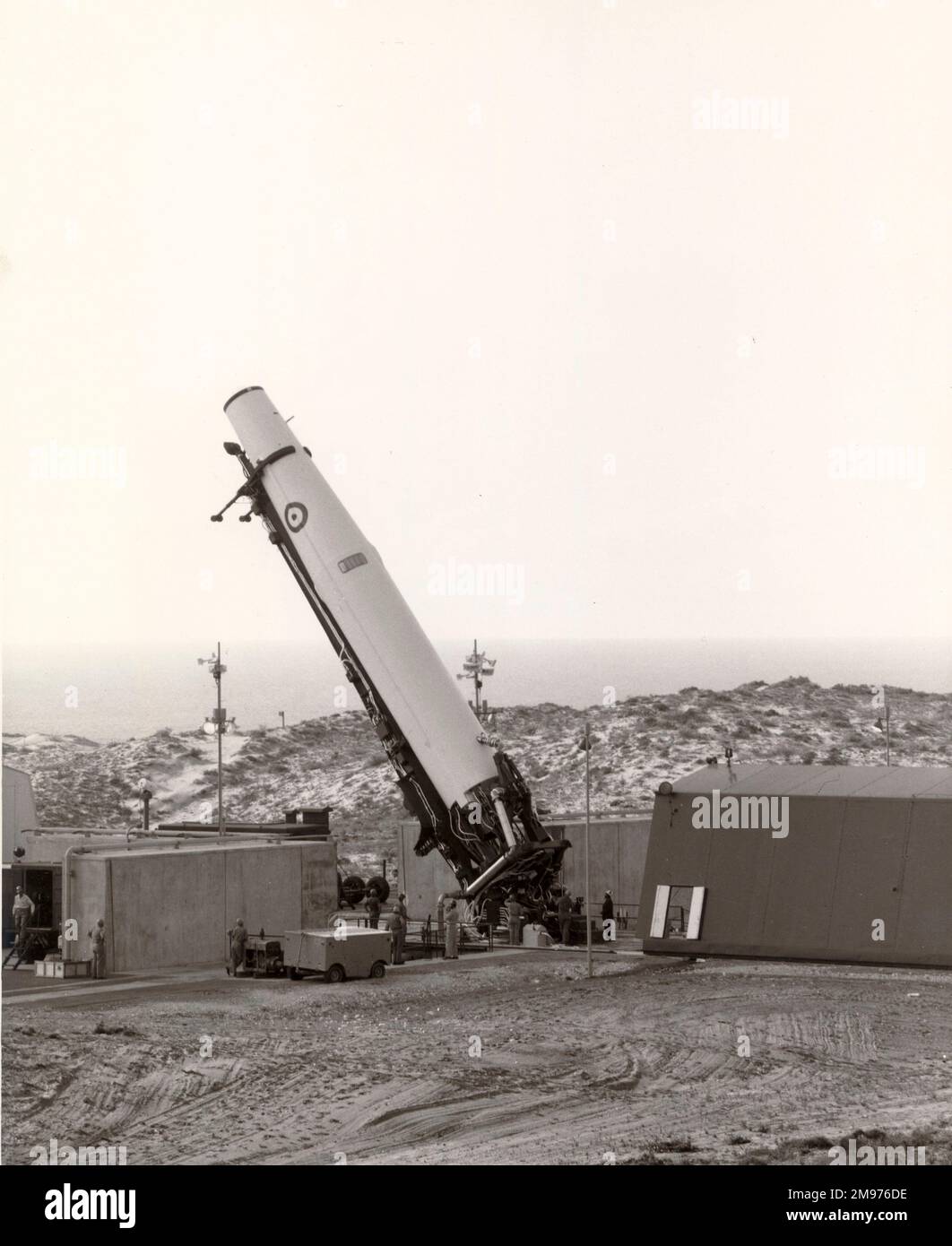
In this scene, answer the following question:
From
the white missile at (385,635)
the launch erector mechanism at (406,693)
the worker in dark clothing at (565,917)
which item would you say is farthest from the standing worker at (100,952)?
the worker in dark clothing at (565,917)

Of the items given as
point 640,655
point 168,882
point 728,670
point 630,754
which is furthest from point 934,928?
point 640,655

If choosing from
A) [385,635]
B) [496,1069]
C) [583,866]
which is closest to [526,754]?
[583,866]

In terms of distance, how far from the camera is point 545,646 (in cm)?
19450

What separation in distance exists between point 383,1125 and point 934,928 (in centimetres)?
1001

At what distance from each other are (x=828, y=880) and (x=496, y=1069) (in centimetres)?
734

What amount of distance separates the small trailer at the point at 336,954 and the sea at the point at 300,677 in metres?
59.9

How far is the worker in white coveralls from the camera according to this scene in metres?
26.5

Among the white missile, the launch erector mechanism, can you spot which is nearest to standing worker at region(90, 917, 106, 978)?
the launch erector mechanism

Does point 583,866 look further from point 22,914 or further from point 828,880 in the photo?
point 22,914

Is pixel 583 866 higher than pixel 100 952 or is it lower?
higher

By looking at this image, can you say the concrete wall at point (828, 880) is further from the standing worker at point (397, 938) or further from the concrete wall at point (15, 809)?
the concrete wall at point (15, 809)

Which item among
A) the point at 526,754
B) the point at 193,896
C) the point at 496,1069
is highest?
the point at 526,754

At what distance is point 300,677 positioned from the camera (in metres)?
140
